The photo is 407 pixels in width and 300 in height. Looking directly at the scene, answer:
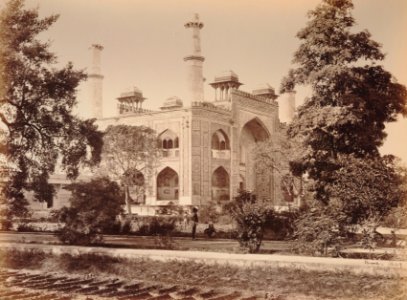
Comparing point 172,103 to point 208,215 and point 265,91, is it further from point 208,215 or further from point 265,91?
point 208,215

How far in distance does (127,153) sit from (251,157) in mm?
12043

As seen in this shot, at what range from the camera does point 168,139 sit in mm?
31141

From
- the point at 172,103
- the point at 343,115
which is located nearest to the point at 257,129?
the point at 172,103

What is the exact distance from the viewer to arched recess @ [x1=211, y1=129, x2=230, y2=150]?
109 ft

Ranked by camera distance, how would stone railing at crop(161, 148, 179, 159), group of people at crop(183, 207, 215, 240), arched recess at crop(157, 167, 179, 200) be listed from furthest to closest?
arched recess at crop(157, 167, 179, 200) → stone railing at crop(161, 148, 179, 159) → group of people at crop(183, 207, 215, 240)

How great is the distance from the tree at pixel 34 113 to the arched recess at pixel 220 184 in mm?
17929

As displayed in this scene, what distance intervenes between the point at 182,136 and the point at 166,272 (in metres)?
19.5

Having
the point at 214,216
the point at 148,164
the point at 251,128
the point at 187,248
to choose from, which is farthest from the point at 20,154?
the point at 251,128

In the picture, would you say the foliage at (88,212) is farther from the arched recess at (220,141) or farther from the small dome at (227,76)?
the small dome at (227,76)

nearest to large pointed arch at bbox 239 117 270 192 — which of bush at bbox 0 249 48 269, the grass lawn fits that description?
bush at bbox 0 249 48 269

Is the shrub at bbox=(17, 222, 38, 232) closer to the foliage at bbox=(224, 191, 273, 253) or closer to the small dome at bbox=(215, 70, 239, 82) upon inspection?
the foliage at bbox=(224, 191, 273, 253)

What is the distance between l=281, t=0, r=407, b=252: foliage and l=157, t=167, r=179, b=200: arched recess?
61.3 ft

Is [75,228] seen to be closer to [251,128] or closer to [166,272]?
[166,272]

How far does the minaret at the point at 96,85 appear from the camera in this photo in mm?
32938
